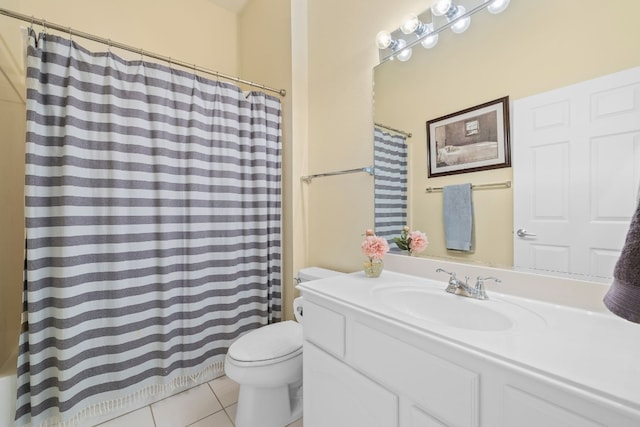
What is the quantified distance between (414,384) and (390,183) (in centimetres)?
93

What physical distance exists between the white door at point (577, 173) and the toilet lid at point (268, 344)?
1.06m

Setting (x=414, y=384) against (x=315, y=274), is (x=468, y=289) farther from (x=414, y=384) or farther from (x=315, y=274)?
(x=315, y=274)

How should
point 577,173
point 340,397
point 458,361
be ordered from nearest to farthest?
point 458,361 < point 577,173 < point 340,397

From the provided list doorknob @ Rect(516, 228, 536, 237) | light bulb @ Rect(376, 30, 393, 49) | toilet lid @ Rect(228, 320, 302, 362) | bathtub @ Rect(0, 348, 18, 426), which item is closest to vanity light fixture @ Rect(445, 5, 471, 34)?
light bulb @ Rect(376, 30, 393, 49)

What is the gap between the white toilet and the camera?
4.00 ft

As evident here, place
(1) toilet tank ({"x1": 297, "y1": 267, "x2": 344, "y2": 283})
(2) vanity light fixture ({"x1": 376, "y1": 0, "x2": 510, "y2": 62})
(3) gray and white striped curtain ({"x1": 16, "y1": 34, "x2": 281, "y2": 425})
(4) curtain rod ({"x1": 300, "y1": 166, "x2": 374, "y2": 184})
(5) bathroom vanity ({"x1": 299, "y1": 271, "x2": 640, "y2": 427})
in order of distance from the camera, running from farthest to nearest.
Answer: (1) toilet tank ({"x1": 297, "y1": 267, "x2": 344, "y2": 283}) → (4) curtain rod ({"x1": 300, "y1": 166, "x2": 374, "y2": 184}) → (3) gray and white striped curtain ({"x1": 16, "y1": 34, "x2": 281, "y2": 425}) → (2) vanity light fixture ({"x1": 376, "y1": 0, "x2": 510, "y2": 62}) → (5) bathroom vanity ({"x1": 299, "y1": 271, "x2": 640, "y2": 427})

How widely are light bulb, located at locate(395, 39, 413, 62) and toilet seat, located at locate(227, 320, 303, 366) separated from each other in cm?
153

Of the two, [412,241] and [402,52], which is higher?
[402,52]

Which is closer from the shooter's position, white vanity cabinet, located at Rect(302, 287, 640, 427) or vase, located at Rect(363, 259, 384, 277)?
white vanity cabinet, located at Rect(302, 287, 640, 427)

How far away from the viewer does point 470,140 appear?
1.08 m

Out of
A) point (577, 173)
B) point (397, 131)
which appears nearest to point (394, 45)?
point (397, 131)

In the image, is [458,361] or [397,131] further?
[397,131]

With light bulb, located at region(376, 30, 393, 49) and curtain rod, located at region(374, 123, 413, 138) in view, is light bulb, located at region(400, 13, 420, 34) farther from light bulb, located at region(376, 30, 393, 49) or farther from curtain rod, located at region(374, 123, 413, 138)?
curtain rod, located at region(374, 123, 413, 138)

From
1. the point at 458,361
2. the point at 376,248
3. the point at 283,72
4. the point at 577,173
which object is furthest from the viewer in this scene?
the point at 283,72
